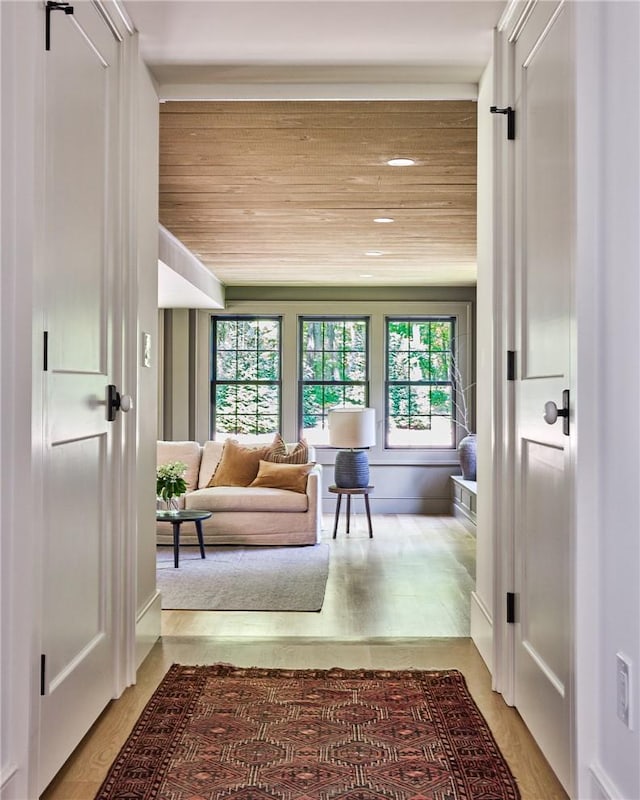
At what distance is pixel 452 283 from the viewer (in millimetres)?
8992

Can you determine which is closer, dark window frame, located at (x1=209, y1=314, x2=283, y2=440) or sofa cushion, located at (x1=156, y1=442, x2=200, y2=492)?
sofa cushion, located at (x1=156, y1=442, x2=200, y2=492)

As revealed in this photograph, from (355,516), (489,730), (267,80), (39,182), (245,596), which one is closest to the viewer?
(39,182)

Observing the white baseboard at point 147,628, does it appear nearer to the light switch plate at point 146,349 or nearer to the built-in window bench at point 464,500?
the light switch plate at point 146,349

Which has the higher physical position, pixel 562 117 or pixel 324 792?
pixel 562 117

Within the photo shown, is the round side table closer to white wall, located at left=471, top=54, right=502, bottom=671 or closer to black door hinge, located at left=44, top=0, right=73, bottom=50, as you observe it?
white wall, located at left=471, top=54, right=502, bottom=671

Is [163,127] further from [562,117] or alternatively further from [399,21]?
[562,117]

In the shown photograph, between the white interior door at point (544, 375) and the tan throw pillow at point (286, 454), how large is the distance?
16.1 ft

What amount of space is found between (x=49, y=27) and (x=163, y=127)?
5.88 ft

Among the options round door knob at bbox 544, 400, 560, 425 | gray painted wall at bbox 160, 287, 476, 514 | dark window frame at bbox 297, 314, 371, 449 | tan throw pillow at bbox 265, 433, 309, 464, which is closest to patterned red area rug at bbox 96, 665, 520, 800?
round door knob at bbox 544, 400, 560, 425

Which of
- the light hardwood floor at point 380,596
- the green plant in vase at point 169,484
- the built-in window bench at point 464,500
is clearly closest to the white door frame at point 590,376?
the light hardwood floor at point 380,596

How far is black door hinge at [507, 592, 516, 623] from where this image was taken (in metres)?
2.73

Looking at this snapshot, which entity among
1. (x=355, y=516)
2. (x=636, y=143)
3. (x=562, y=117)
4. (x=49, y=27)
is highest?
(x=49, y=27)

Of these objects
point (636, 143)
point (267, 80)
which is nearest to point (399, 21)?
point (267, 80)

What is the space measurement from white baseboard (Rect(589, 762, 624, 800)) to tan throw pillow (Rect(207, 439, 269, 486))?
5750 millimetres
